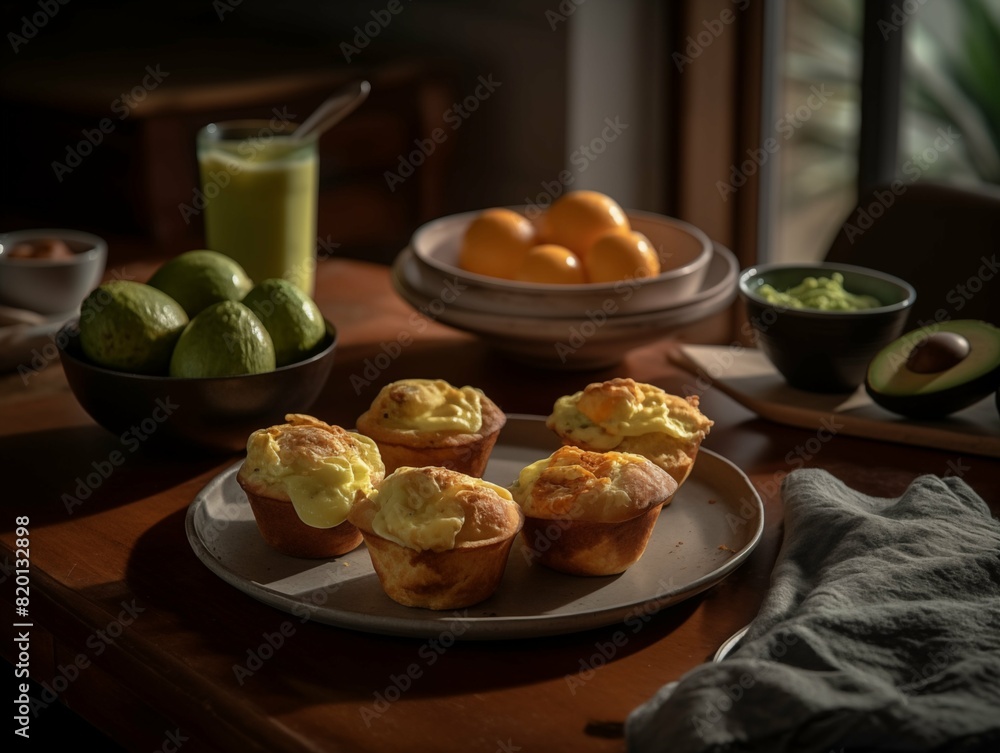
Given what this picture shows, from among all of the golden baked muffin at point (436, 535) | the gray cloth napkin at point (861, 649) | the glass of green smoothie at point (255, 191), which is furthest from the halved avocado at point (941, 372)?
the glass of green smoothie at point (255, 191)

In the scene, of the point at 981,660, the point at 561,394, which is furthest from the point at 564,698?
the point at 561,394

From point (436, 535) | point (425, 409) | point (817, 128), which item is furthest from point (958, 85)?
point (436, 535)

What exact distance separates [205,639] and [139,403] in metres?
0.39

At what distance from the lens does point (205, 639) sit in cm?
94

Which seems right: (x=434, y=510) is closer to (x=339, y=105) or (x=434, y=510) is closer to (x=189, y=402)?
(x=189, y=402)

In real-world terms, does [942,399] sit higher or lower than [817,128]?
higher

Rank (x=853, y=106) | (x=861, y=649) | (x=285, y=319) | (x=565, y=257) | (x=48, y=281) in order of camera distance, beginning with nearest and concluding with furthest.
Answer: (x=861, y=649) < (x=285, y=319) < (x=565, y=257) < (x=48, y=281) < (x=853, y=106)

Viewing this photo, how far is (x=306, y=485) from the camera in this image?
3.34 feet

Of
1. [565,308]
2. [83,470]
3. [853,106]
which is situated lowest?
[853,106]

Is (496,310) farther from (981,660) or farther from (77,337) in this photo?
(981,660)

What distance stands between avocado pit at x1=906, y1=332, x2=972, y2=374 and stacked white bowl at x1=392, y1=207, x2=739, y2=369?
1.01 feet

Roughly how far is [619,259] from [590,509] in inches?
24.6

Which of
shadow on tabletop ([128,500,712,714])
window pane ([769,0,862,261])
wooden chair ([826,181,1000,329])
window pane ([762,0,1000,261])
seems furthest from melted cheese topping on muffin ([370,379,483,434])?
window pane ([762,0,1000,261])

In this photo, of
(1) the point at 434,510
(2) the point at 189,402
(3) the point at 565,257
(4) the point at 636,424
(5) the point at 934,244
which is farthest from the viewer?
(5) the point at 934,244
